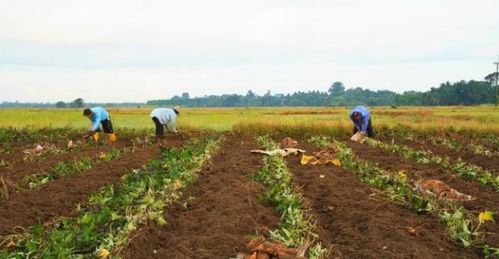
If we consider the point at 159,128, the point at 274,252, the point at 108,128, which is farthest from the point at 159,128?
the point at 274,252

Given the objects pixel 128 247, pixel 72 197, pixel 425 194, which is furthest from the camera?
pixel 72 197

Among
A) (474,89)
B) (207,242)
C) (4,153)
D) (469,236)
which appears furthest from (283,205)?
(474,89)

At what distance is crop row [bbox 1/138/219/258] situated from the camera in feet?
15.8

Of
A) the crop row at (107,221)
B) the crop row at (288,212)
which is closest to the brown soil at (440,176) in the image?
the crop row at (288,212)

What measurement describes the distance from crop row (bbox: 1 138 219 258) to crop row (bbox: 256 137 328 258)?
4.33 ft

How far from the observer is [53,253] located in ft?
14.7

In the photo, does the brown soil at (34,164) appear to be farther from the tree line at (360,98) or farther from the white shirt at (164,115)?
the tree line at (360,98)

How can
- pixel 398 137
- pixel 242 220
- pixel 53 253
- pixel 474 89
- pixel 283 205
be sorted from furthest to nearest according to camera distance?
pixel 474 89, pixel 398 137, pixel 283 205, pixel 242 220, pixel 53 253

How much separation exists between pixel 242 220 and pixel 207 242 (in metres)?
0.88

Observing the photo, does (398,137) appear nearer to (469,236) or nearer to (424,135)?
(424,135)

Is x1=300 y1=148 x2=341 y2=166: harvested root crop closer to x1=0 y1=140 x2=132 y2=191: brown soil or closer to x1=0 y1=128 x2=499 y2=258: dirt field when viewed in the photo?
x1=0 y1=128 x2=499 y2=258: dirt field

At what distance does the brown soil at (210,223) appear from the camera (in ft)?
16.6

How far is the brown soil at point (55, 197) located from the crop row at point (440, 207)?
445 cm

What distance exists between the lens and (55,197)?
7641 mm
